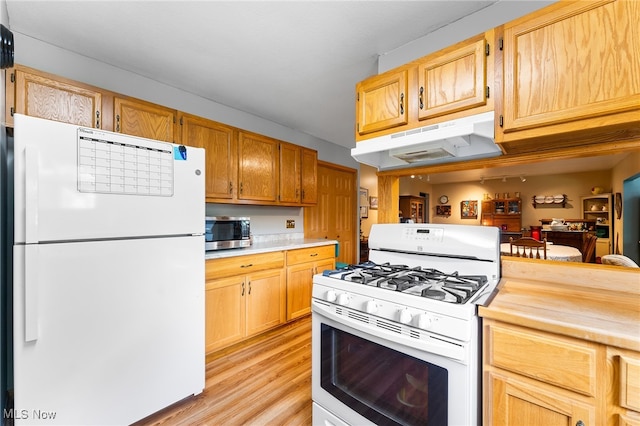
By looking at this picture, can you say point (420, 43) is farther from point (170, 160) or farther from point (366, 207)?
point (366, 207)

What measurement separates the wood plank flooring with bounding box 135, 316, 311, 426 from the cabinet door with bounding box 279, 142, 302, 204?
159 centimetres

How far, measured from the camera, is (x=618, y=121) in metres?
1.03

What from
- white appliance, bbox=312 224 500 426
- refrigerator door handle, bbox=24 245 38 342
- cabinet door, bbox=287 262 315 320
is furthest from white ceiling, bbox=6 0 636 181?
cabinet door, bbox=287 262 315 320

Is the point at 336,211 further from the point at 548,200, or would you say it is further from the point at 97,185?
the point at 548,200

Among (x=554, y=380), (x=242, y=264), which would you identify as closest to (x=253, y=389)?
(x=242, y=264)

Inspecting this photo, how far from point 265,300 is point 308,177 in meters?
1.66

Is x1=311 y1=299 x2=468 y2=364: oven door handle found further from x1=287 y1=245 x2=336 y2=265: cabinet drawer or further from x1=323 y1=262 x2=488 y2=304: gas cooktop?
x1=287 y1=245 x2=336 y2=265: cabinet drawer

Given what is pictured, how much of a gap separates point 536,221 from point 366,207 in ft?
16.8

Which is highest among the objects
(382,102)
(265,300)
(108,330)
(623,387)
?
(382,102)

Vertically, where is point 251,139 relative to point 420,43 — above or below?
below

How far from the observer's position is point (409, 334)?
1.05m

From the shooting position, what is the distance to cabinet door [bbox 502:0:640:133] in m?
1.01

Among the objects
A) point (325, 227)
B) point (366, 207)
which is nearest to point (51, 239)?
point (325, 227)

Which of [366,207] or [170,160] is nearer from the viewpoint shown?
[170,160]
